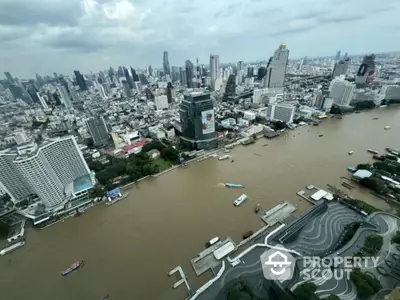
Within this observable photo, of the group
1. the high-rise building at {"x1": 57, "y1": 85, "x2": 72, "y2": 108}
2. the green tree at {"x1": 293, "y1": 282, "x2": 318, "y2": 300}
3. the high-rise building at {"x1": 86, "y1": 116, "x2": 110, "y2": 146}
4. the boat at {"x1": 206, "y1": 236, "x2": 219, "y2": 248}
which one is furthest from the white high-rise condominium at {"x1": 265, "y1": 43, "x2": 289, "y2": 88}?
the high-rise building at {"x1": 57, "y1": 85, "x2": 72, "y2": 108}

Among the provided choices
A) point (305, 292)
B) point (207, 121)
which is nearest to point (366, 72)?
point (207, 121)

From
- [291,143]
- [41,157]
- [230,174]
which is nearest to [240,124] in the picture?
[291,143]

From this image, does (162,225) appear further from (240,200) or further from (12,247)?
(12,247)

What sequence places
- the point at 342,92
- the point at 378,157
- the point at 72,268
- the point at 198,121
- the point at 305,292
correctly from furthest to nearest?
the point at 342,92
the point at 198,121
the point at 378,157
the point at 72,268
the point at 305,292

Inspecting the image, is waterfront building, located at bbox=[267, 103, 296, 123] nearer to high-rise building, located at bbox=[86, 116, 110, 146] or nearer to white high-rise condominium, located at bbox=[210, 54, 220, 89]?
high-rise building, located at bbox=[86, 116, 110, 146]

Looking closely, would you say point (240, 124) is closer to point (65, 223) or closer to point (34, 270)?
point (65, 223)

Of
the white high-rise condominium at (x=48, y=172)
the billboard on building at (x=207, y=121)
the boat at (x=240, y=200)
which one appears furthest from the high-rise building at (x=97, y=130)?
the boat at (x=240, y=200)

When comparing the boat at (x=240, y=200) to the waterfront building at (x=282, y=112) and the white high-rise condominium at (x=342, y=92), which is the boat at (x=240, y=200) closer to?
the waterfront building at (x=282, y=112)
